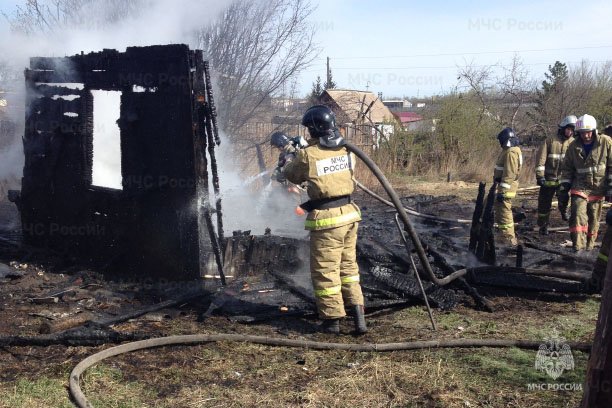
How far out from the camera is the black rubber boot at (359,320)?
4900mm

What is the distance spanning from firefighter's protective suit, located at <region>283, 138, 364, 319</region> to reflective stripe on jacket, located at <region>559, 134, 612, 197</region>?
484cm

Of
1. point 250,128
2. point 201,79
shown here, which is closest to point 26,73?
point 201,79

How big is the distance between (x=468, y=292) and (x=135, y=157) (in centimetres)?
392

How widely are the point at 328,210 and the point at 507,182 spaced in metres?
5.21

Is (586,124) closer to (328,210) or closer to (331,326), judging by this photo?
(328,210)

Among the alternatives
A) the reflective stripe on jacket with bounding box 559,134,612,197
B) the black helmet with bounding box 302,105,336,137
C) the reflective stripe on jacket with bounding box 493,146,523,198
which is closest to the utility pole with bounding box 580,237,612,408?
the black helmet with bounding box 302,105,336,137

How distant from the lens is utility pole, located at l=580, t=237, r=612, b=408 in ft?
6.49

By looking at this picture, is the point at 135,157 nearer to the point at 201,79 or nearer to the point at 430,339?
the point at 201,79

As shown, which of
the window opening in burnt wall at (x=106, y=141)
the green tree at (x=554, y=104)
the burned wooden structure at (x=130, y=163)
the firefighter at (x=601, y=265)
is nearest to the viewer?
the firefighter at (x=601, y=265)

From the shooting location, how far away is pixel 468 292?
582cm

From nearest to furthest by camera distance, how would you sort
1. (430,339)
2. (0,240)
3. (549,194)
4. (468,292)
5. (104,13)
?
(430,339), (468,292), (0,240), (549,194), (104,13)

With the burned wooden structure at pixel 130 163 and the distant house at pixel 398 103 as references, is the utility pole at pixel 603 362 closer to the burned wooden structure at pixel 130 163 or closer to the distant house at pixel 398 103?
the burned wooden structure at pixel 130 163

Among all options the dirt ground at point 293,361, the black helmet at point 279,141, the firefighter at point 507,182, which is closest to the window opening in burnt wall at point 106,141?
the dirt ground at point 293,361

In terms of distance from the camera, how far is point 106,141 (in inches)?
316
